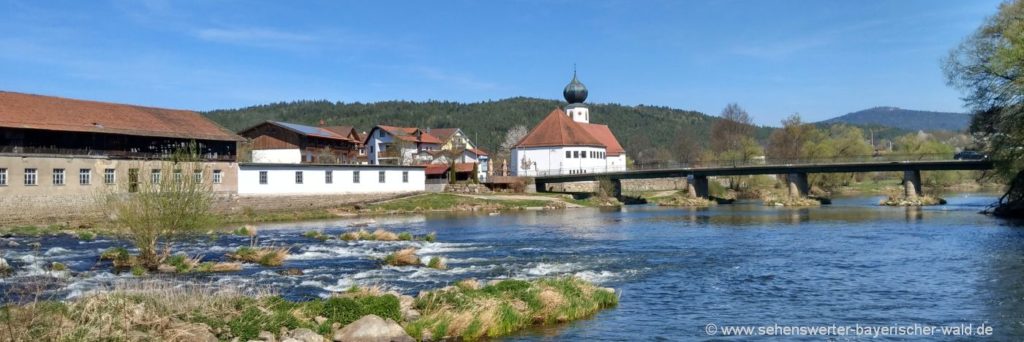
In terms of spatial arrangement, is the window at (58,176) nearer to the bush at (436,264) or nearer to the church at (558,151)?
the bush at (436,264)

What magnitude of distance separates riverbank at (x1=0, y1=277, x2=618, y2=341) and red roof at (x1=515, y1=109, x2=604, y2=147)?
71918 mm

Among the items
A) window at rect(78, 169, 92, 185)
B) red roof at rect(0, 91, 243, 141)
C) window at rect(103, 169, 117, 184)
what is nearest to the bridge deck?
red roof at rect(0, 91, 243, 141)

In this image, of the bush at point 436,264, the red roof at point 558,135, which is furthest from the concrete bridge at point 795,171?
the bush at point 436,264

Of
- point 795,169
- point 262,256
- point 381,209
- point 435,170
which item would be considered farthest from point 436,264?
point 435,170

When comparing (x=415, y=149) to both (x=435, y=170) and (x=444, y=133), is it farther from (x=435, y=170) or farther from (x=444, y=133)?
(x=435, y=170)

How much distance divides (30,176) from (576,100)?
78042mm

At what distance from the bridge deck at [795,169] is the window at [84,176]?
4385 centimetres

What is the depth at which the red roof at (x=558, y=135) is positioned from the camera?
9025 centimetres

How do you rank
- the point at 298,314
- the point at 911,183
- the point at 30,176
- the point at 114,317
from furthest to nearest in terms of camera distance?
the point at 911,183 < the point at 30,176 < the point at 298,314 < the point at 114,317

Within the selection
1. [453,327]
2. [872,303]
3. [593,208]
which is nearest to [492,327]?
[453,327]

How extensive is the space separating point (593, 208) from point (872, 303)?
51.4m

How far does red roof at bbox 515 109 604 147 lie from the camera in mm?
90250

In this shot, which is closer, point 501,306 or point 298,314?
point 298,314

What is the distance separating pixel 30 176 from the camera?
44.8m
